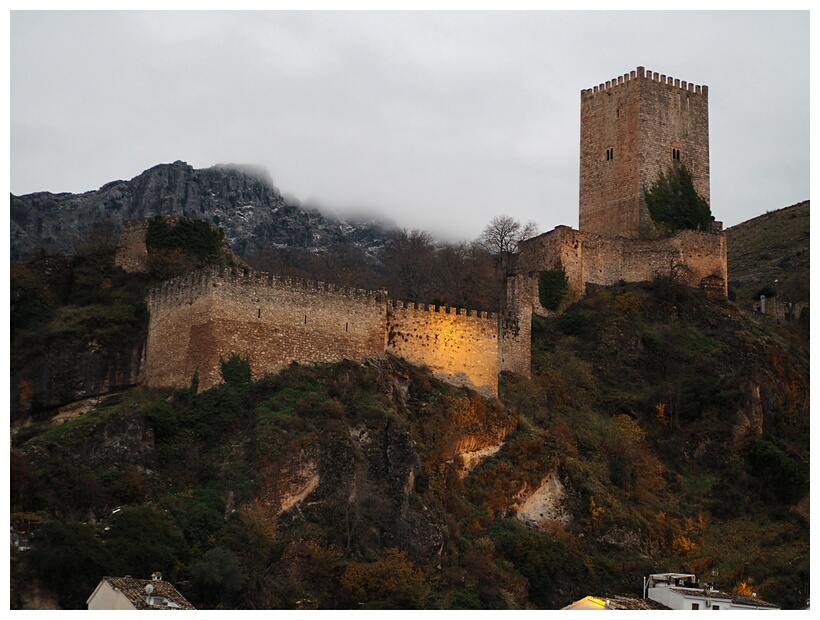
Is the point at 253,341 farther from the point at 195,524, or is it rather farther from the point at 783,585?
the point at 783,585

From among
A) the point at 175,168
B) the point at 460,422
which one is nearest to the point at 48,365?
the point at 460,422

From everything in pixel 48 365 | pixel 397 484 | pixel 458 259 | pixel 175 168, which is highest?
pixel 175 168

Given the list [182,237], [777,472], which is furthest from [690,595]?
[182,237]

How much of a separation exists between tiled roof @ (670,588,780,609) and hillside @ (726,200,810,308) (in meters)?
28.6

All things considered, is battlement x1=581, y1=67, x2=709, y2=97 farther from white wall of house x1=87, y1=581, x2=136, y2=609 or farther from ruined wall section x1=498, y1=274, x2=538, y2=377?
white wall of house x1=87, y1=581, x2=136, y2=609

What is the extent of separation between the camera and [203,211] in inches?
3580

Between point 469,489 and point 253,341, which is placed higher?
point 253,341

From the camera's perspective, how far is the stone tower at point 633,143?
2741 inches

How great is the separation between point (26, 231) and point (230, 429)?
121ft

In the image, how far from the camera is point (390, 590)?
44000 millimetres

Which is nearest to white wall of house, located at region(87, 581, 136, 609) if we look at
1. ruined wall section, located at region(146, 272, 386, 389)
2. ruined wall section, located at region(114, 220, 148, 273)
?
ruined wall section, located at region(146, 272, 386, 389)

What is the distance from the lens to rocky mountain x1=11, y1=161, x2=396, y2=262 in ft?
275

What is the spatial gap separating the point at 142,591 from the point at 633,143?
37534 mm

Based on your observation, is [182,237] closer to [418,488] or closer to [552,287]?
[418,488]
